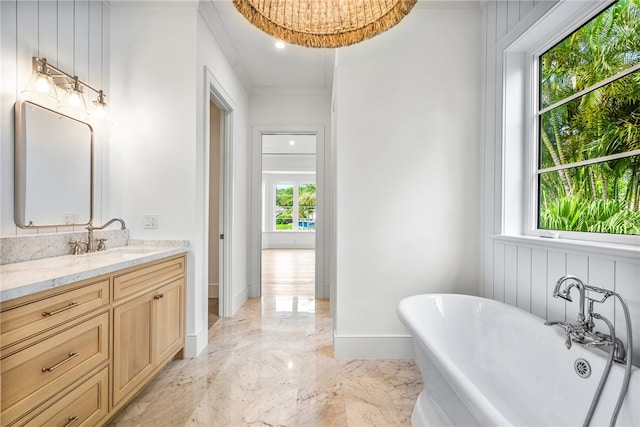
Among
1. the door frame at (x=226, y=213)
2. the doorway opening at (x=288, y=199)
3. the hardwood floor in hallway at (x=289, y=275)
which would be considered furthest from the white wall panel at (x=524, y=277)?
the doorway opening at (x=288, y=199)

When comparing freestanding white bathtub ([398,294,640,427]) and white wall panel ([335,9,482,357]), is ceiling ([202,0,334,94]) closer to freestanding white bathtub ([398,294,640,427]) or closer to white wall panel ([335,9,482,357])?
white wall panel ([335,9,482,357])

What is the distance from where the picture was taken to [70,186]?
2.02 m

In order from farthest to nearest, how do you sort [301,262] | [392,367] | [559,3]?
[301,262]
[392,367]
[559,3]

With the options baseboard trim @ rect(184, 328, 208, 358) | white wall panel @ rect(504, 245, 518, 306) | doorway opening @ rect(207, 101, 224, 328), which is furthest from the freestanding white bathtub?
doorway opening @ rect(207, 101, 224, 328)

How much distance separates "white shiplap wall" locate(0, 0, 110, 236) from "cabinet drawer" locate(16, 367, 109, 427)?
91 cm

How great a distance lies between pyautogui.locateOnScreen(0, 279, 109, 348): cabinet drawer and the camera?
41.9 inches

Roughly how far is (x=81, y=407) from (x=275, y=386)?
1.01 m

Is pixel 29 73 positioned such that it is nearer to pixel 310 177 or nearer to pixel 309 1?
pixel 309 1

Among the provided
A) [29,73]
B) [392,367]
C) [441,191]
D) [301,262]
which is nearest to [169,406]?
[392,367]

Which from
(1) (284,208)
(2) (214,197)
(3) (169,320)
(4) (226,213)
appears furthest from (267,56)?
(1) (284,208)

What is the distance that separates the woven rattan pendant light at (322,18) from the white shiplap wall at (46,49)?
1533mm

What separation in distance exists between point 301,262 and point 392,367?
15.5 feet

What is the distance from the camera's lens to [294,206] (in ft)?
32.1

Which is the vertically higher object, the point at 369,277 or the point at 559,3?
the point at 559,3
